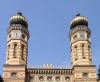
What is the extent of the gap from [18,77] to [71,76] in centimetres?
576

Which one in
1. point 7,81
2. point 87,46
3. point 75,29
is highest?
point 75,29

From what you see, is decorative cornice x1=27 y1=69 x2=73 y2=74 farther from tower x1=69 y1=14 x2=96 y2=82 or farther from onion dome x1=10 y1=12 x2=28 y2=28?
onion dome x1=10 y1=12 x2=28 y2=28

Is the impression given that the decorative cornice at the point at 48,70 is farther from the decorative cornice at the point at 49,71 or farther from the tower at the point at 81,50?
the tower at the point at 81,50

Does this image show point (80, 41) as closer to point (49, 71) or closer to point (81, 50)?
point (81, 50)

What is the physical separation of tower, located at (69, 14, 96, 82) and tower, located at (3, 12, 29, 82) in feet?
17.9

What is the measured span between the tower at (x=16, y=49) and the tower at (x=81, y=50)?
544 cm

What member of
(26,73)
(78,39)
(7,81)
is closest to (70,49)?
(78,39)

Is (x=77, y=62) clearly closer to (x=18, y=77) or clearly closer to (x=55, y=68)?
(x=55, y=68)

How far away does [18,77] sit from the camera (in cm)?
2725

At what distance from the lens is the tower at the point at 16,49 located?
27.5m

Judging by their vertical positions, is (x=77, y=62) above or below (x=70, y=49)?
below

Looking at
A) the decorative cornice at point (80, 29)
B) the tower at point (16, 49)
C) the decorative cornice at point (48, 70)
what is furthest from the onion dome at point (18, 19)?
the decorative cornice at point (80, 29)

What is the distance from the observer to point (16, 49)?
2922cm

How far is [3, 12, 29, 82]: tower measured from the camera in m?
27.5
